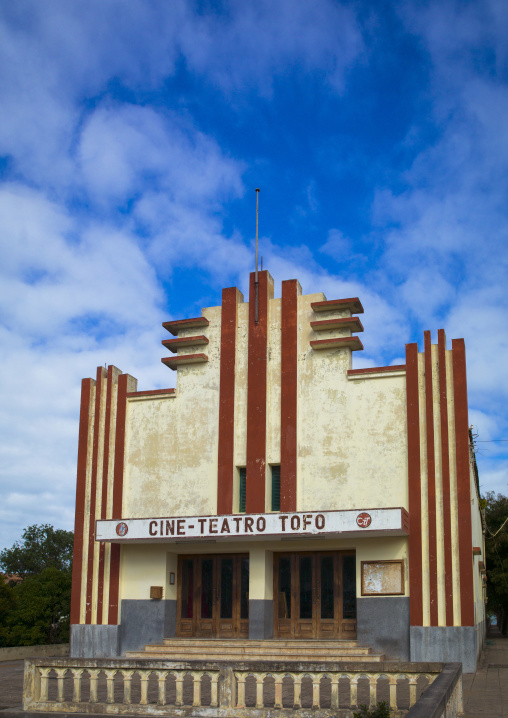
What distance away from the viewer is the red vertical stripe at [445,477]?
18672 millimetres

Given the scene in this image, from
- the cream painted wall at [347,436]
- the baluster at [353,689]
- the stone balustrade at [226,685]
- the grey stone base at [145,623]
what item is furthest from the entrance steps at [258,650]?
the baluster at [353,689]

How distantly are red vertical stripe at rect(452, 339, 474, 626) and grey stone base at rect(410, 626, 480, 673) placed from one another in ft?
1.06

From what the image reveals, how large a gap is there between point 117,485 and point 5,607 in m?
9.29

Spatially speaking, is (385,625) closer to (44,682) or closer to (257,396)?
(257,396)

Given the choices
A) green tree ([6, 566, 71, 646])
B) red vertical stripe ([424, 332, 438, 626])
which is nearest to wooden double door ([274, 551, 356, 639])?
red vertical stripe ([424, 332, 438, 626])

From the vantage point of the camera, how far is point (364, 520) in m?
18.6

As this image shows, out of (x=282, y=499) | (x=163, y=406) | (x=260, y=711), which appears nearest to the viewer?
(x=260, y=711)

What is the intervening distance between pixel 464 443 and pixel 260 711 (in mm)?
11032

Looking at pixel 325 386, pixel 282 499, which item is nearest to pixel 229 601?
pixel 282 499

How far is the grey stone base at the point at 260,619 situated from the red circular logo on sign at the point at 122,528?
159 inches

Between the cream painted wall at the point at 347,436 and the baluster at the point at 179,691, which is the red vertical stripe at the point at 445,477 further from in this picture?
the baluster at the point at 179,691

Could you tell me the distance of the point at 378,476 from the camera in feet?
66.5

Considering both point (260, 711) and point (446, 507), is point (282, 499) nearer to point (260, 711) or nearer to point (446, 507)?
point (446, 507)

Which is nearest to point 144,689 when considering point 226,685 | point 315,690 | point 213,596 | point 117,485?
point 226,685
